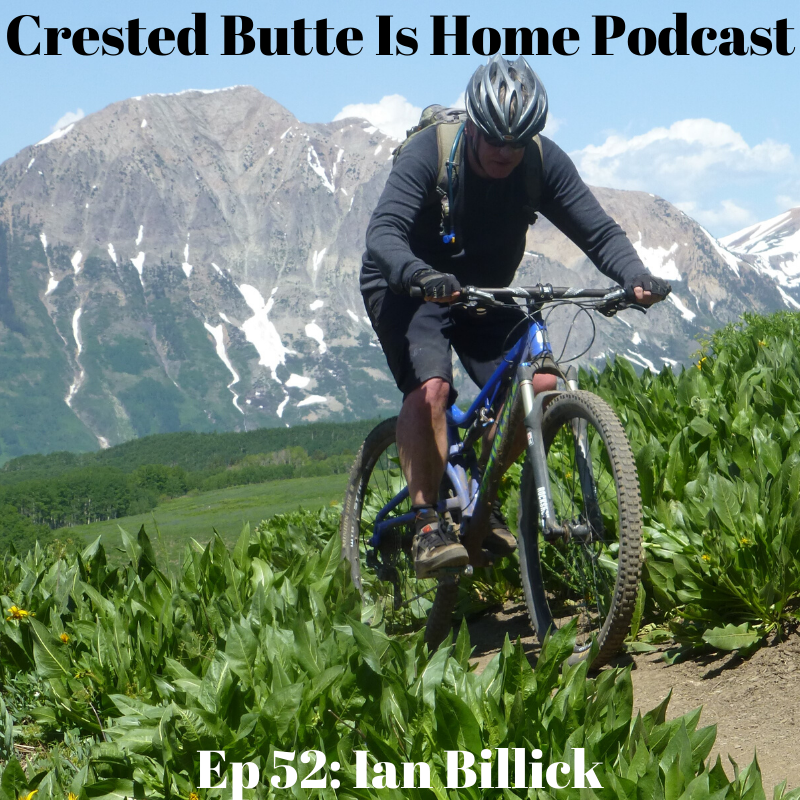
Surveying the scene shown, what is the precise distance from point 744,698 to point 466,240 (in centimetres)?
227

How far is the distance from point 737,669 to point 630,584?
462 millimetres

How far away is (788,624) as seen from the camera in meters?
3.44

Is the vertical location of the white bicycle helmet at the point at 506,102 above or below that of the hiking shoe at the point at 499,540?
above

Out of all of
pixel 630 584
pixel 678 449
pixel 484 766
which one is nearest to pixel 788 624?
pixel 630 584

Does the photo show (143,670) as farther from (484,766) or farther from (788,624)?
(788,624)

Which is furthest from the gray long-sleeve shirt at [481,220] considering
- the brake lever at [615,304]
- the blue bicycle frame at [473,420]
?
the blue bicycle frame at [473,420]

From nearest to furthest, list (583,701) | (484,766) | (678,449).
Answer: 1. (484,766)
2. (583,701)
3. (678,449)

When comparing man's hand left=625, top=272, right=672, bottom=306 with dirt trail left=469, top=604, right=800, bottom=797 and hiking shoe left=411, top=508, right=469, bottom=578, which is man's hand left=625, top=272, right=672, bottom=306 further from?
dirt trail left=469, top=604, right=800, bottom=797

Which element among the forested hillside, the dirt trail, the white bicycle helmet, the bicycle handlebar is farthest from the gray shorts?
the forested hillside

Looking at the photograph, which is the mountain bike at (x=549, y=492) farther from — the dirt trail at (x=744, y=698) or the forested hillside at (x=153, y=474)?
the forested hillside at (x=153, y=474)

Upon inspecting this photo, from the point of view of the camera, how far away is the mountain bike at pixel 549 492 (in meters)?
3.55

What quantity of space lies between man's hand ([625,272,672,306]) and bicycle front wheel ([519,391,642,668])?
19.0 inches

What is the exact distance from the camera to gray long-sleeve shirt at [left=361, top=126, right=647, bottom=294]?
414 cm

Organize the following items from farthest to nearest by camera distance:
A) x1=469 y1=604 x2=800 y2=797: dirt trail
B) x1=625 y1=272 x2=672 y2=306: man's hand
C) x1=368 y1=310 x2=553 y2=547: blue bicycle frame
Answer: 1. x1=368 y1=310 x2=553 y2=547: blue bicycle frame
2. x1=625 y1=272 x2=672 y2=306: man's hand
3. x1=469 y1=604 x2=800 y2=797: dirt trail
